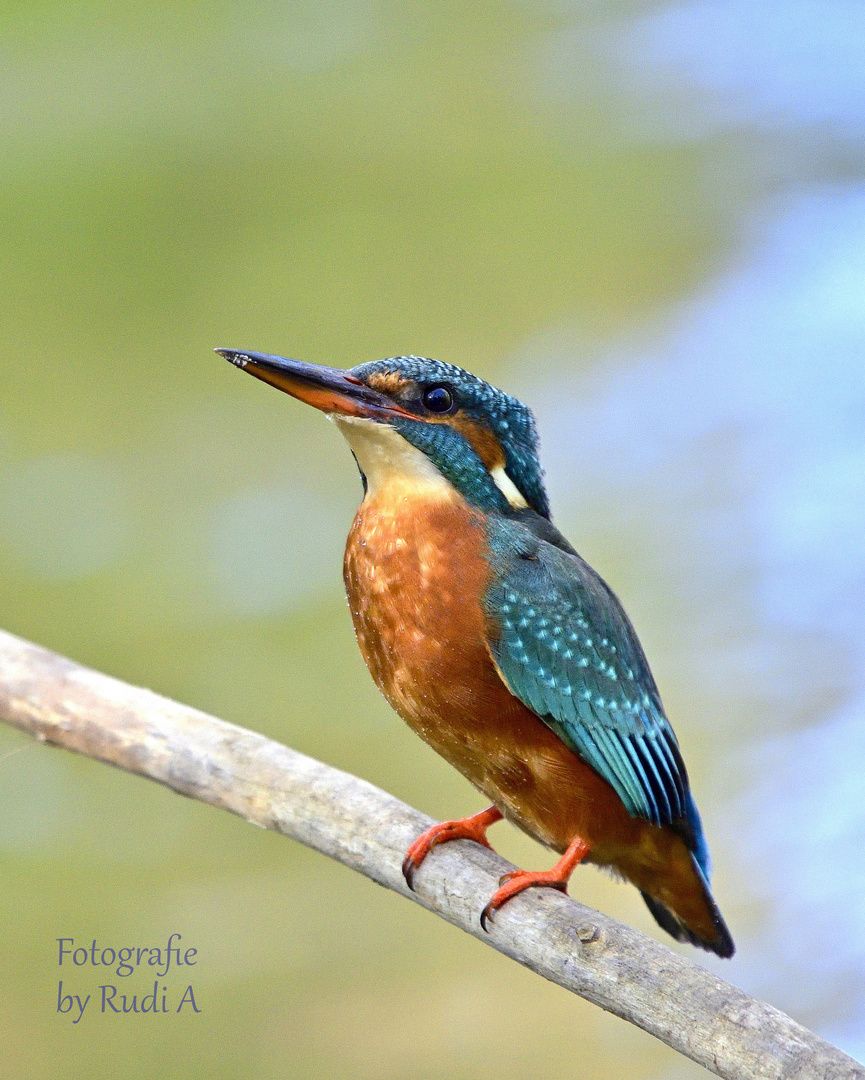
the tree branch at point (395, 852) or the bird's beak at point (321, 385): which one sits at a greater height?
the bird's beak at point (321, 385)

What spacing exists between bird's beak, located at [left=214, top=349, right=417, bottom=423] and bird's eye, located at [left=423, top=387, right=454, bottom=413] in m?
0.04

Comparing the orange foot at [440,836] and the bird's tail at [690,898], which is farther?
the bird's tail at [690,898]

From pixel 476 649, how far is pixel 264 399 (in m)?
3.31

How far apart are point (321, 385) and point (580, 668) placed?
2.04 feet

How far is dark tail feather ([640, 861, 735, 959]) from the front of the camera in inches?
87.0

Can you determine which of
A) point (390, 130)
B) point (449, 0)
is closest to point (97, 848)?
point (390, 130)

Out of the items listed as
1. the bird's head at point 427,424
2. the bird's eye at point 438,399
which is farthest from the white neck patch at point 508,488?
the bird's eye at point 438,399

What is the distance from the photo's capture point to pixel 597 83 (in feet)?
18.2

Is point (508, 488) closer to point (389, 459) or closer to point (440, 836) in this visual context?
point (389, 459)

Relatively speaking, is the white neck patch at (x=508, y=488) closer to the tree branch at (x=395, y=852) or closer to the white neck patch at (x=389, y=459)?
the white neck patch at (x=389, y=459)

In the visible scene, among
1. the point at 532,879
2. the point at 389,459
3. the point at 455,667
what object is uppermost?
the point at 389,459

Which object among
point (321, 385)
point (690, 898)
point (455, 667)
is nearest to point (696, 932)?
point (690, 898)

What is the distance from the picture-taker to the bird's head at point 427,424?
1.88m

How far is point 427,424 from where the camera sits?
1927 millimetres
